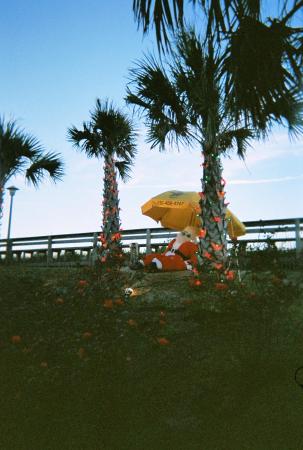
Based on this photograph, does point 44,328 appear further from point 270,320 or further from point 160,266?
point 160,266

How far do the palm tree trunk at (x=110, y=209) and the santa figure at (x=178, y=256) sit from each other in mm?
2333

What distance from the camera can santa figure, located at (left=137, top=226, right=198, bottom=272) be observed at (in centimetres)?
1044

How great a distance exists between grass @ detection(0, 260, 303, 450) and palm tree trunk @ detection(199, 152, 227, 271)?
5.41ft

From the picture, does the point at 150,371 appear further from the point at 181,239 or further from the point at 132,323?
the point at 181,239

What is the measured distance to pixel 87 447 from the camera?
341 centimetres

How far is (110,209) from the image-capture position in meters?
13.6

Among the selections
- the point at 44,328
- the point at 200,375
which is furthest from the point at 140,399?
the point at 44,328

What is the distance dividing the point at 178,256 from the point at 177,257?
7cm

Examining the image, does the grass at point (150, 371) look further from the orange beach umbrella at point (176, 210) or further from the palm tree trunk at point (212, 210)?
the orange beach umbrella at point (176, 210)

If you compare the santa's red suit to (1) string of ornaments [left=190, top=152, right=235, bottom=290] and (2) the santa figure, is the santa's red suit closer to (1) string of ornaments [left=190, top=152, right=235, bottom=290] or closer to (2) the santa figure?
(2) the santa figure

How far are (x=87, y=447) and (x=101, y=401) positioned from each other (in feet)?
2.16

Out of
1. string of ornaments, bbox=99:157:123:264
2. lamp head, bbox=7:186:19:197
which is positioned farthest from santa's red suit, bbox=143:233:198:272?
lamp head, bbox=7:186:19:197

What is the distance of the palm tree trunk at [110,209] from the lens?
13.4 metres

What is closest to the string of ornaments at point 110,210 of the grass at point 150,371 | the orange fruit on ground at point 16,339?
the grass at point 150,371
